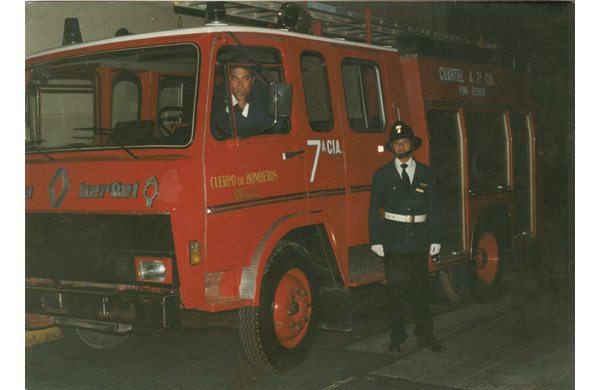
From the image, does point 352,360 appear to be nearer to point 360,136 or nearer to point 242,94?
point 360,136

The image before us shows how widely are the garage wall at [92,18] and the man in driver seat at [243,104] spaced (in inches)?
28.8

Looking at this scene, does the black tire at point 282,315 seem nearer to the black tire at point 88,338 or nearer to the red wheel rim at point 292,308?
the red wheel rim at point 292,308

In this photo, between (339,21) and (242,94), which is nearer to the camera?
(242,94)

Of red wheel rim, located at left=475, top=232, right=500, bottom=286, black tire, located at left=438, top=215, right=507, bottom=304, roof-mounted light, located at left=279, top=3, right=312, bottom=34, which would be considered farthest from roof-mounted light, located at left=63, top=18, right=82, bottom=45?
red wheel rim, located at left=475, top=232, right=500, bottom=286

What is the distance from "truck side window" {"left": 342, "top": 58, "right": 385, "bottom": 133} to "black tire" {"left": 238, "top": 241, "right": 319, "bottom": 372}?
1463mm

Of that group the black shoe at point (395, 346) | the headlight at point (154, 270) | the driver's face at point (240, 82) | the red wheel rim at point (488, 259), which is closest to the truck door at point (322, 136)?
the driver's face at point (240, 82)

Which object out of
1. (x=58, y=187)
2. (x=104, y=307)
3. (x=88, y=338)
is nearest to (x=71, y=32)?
(x=58, y=187)

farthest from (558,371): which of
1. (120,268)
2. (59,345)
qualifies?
(59,345)

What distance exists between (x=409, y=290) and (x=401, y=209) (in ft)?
2.53

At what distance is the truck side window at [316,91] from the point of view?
570cm

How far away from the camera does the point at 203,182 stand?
4.67 m

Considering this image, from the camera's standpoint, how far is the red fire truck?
15.1 feet

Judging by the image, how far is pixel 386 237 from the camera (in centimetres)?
605

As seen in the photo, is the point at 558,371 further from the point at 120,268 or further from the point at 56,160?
the point at 56,160
